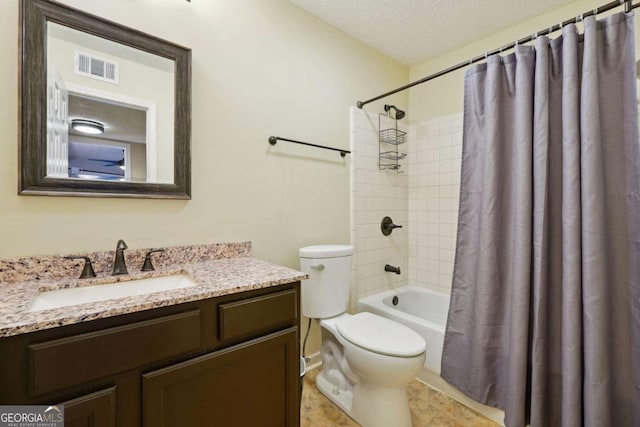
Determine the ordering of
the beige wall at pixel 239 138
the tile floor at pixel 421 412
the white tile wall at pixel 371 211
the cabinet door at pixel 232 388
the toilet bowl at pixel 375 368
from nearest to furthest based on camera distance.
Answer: the cabinet door at pixel 232 388 → the beige wall at pixel 239 138 → the toilet bowl at pixel 375 368 → the tile floor at pixel 421 412 → the white tile wall at pixel 371 211

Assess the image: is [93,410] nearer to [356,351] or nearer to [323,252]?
[356,351]

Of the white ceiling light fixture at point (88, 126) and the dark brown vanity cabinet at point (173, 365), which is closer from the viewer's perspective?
the dark brown vanity cabinet at point (173, 365)

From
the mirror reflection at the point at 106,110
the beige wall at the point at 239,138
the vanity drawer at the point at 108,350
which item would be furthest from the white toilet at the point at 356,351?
the mirror reflection at the point at 106,110

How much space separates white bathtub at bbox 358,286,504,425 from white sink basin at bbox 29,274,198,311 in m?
1.36

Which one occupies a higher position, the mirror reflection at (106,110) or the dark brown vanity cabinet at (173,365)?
the mirror reflection at (106,110)

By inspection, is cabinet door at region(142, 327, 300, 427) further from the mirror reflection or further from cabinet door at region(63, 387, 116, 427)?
the mirror reflection

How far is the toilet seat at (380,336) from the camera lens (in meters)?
1.34

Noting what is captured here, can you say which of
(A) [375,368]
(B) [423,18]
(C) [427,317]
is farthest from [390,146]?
(A) [375,368]

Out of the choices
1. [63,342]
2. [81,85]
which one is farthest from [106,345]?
[81,85]

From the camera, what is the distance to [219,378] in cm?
95

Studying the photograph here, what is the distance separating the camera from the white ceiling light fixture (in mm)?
1146

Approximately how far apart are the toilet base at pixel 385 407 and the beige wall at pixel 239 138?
833mm

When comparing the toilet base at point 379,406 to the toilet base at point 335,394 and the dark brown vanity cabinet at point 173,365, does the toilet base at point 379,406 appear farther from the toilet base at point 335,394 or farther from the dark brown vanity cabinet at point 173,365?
the dark brown vanity cabinet at point 173,365

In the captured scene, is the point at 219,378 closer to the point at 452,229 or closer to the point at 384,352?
the point at 384,352
